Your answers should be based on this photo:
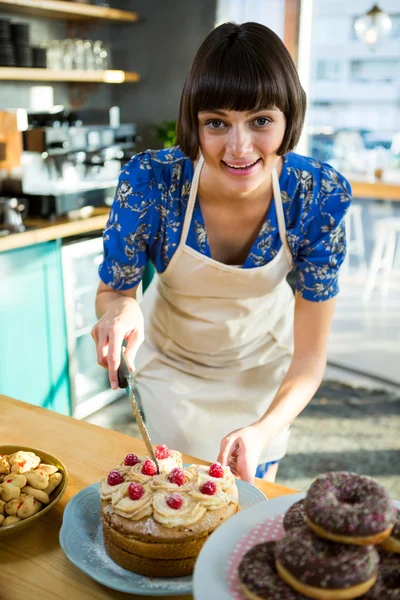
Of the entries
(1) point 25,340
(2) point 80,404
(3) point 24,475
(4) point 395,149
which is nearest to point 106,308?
(3) point 24,475

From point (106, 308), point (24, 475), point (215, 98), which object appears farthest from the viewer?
point (106, 308)

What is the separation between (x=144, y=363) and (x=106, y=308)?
0.29 meters

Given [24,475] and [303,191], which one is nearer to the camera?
[24,475]

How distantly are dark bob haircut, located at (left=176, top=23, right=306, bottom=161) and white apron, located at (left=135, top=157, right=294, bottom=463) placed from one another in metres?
0.28

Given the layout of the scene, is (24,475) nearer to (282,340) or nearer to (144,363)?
(144,363)

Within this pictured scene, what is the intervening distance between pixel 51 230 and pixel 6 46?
101cm

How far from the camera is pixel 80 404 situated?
3.24 meters

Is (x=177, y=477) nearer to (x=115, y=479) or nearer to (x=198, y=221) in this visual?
(x=115, y=479)

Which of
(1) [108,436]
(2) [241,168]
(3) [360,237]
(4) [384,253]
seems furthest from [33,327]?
(4) [384,253]

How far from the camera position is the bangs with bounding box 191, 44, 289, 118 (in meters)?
1.14

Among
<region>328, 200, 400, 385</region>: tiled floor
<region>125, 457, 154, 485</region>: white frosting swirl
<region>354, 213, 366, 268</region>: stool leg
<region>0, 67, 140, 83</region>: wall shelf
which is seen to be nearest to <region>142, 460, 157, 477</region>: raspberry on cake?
<region>125, 457, 154, 485</region>: white frosting swirl

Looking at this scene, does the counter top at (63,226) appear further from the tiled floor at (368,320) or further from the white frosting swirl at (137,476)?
→ the white frosting swirl at (137,476)

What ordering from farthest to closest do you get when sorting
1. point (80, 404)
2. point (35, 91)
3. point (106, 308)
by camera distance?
point (35, 91) → point (80, 404) → point (106, 308)

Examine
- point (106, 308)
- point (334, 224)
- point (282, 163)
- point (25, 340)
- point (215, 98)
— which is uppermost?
point (215, 98)
